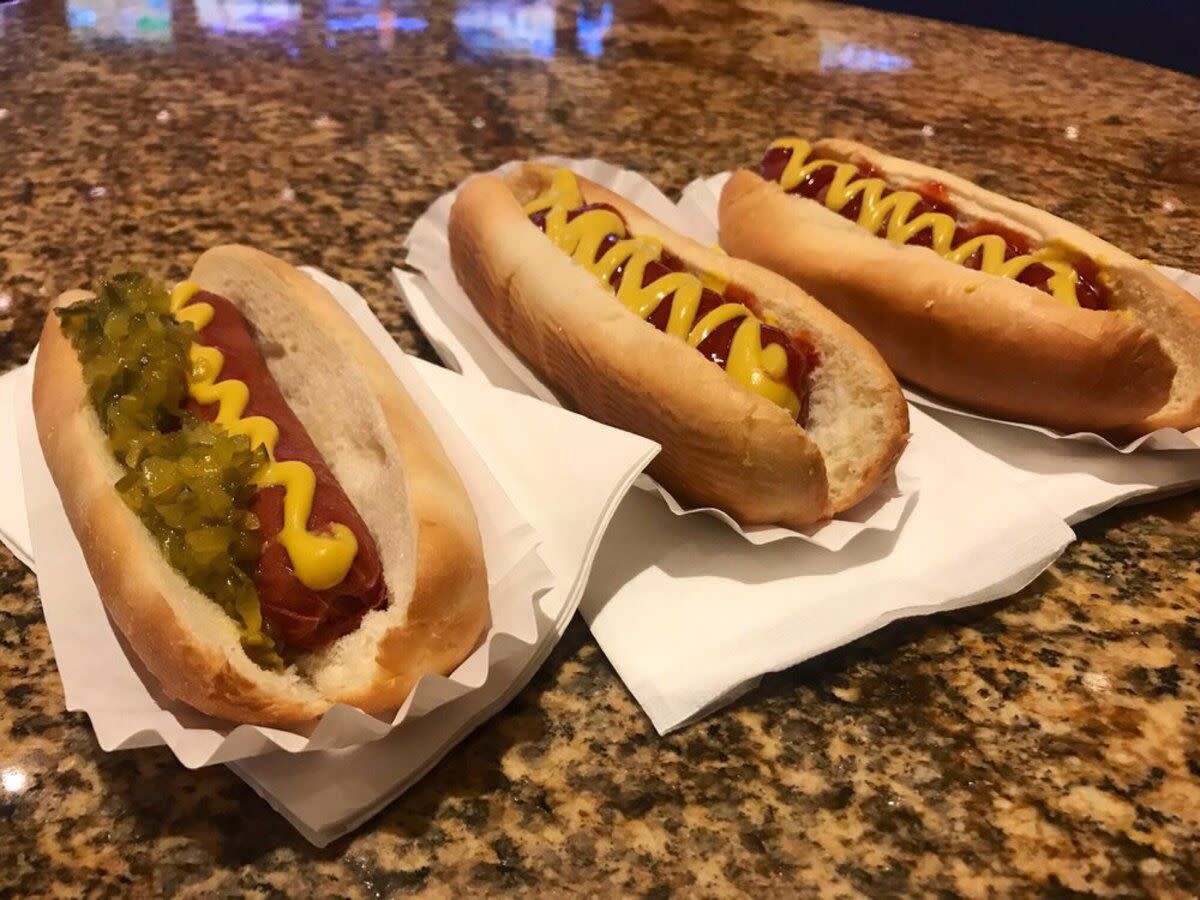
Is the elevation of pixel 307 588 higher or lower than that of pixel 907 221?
lower

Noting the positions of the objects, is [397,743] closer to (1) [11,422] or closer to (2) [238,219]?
(1) [11,422]

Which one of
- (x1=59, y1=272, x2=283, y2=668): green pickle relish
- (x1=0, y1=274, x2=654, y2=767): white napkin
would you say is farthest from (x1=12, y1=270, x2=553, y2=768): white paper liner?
(x1=59, y1=272, x2=283, y2=668): green pickle relish

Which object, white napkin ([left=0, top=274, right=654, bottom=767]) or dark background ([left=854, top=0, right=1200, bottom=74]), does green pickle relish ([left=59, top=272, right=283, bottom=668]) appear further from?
dark background ([left=854, top=0, right=1200, bottom=74])

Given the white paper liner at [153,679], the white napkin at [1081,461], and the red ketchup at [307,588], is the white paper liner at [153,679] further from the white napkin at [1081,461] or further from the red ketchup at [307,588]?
the white napkin at [1081,461]

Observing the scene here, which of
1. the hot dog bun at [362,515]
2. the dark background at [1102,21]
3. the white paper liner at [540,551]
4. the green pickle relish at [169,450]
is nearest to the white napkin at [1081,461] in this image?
the white paper liner at [540,551]

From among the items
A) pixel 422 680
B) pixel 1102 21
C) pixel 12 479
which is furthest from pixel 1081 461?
pixel 1102 21

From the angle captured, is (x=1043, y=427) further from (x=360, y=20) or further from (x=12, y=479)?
(x=360, y=20)
